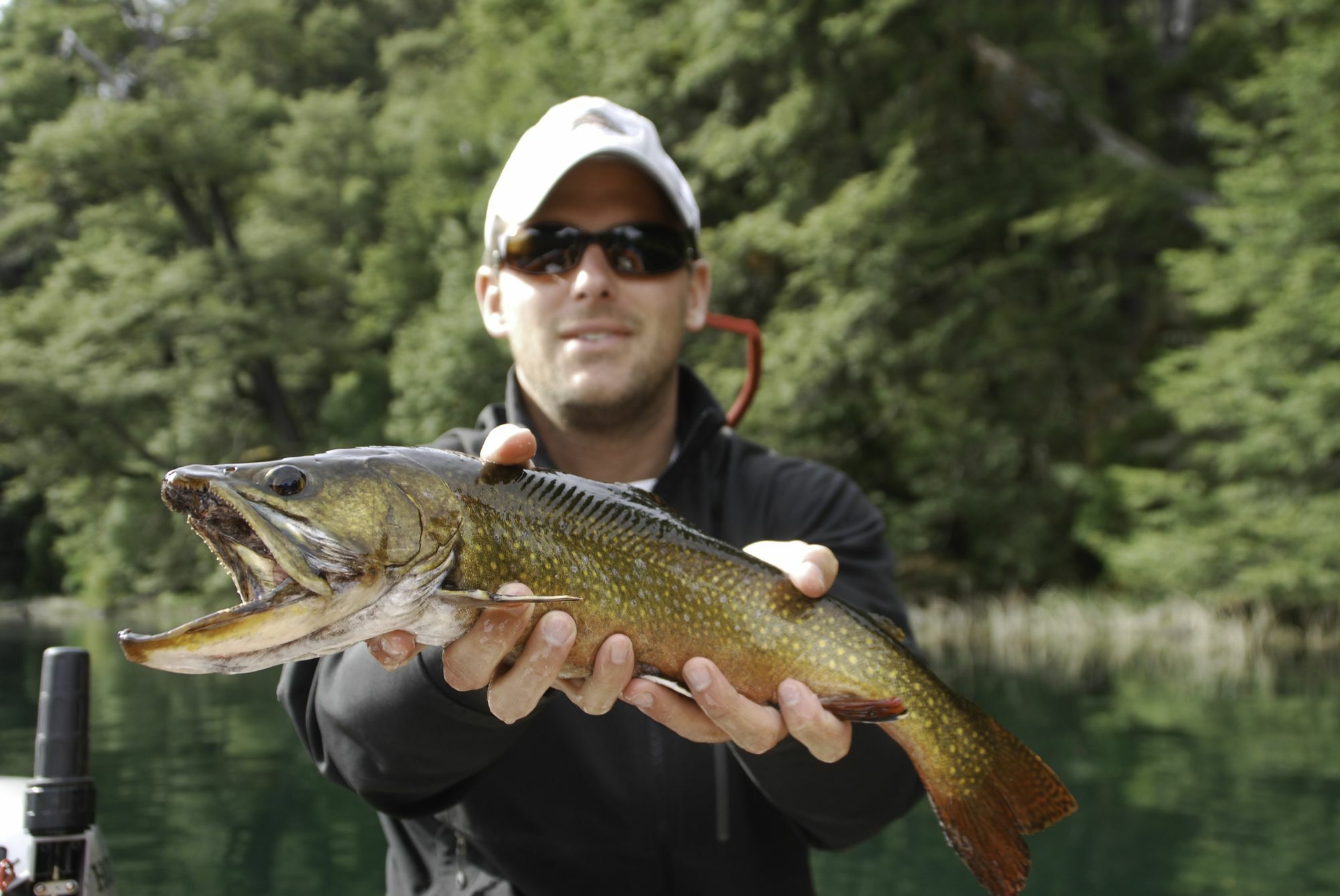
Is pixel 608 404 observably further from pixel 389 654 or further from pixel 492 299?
pixel 389 654

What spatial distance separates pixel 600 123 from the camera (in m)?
2.82

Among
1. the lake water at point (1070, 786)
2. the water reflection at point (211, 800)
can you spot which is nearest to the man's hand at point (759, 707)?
the lake water at point (1070, 786)

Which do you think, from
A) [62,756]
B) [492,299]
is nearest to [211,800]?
[62,756]

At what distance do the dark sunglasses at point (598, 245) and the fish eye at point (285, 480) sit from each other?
3.96ft

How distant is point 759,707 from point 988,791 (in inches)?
19.1

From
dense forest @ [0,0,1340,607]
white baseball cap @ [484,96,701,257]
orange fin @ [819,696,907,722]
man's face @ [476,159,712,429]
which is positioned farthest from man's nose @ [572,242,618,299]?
dense forest @ [0,0,1340,607]

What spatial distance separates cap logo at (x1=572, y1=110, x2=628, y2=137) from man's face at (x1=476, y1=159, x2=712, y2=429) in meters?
0.08

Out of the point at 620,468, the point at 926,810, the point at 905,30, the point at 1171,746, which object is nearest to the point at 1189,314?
the point at 905,30

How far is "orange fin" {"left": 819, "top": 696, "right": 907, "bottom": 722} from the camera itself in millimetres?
2084

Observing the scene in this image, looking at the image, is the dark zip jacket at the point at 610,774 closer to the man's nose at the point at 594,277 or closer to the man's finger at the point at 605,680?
the man's finger at the point at 605,680

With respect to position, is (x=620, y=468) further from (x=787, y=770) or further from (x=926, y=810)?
(x=926, y=810)

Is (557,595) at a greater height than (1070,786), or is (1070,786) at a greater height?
(557,595)

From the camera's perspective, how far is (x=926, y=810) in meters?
8.91

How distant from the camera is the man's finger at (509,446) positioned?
190 cm
